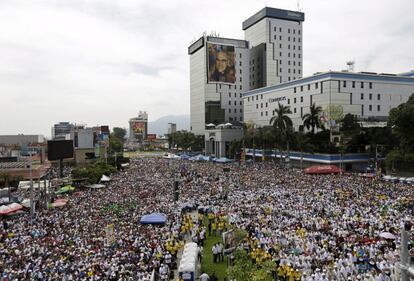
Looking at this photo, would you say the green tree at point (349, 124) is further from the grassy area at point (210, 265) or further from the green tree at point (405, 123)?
the grassy area at point (210, 265)

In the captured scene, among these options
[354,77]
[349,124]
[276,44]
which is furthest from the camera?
[276,44]

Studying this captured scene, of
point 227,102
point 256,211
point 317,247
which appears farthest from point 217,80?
point 317,247

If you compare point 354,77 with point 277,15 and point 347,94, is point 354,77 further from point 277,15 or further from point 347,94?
point 277,15

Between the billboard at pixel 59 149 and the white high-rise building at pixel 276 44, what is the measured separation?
231 feet

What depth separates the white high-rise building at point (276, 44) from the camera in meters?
105

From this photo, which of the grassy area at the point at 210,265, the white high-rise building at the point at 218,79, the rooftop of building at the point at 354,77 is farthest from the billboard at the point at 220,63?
the grassy area at the point at 210,265

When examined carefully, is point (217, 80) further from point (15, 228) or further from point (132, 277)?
point (132, 277)

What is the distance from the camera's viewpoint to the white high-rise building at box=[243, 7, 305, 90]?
4126 inches

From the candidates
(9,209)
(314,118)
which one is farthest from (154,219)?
(314,118)

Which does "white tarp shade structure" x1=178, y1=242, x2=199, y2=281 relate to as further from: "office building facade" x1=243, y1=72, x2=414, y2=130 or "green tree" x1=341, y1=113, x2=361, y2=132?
"office building facade" x1=243, y1=72, x2=414, y2=130

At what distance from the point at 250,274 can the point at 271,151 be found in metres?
58.9

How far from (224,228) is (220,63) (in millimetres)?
88580

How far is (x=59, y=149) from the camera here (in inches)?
2013

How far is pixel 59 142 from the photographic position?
50.8 metres
